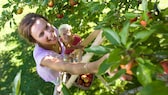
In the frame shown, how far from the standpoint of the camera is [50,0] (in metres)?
3.04

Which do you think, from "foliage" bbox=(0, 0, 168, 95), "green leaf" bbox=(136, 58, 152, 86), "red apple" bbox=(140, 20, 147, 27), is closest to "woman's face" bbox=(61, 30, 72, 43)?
"foliage" bbox=(0, 0, 168, 95)

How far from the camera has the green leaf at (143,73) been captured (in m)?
0.95

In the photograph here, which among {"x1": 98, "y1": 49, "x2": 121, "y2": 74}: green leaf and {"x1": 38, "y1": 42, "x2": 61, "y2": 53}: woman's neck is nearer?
{"x1": 98, "y1": 49, "x2": 121, "y2": 74}: green leaf

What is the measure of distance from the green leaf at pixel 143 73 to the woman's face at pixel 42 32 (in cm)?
157

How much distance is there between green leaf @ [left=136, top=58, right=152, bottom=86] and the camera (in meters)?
0.95

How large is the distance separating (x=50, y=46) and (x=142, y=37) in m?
1.71

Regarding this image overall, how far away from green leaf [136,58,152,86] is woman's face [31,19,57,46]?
5.15 feet

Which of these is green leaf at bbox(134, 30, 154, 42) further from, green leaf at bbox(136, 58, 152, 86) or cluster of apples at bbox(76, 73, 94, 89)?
cluster of apples at bbox(76, 73, 94, 89)

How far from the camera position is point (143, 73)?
958 mm

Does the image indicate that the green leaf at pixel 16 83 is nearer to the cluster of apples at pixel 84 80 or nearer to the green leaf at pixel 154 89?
the green leaf at pixel 154 89

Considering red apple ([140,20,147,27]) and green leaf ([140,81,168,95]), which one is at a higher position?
red apple ([140,20,147,27])

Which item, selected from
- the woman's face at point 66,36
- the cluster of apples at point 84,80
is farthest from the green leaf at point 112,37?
the cluster of apples at point 84,80

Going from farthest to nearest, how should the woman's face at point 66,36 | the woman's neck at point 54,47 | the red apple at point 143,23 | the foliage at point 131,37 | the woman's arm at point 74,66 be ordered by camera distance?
the woman's face at point 66,36 → the woman's neck at point 54,47 → the woman's arm at point 74,66 → the red apple at point 143,23 → the foliage at point 131,37

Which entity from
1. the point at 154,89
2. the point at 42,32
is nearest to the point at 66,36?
the point at 42,32
